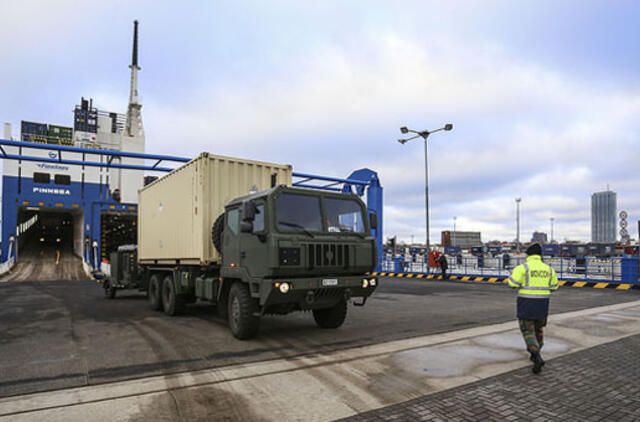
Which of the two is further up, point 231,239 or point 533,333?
point 231,239

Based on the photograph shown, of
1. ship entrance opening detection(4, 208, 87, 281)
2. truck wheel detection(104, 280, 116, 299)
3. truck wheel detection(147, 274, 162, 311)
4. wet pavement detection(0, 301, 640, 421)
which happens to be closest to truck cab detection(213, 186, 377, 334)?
wet pavement detection(0, 301, 640, 421)

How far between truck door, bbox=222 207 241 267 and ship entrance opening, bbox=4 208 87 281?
23.2 m

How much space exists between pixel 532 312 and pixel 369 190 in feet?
70.1

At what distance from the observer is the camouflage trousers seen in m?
5.31

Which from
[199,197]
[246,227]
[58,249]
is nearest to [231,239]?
[246,227]

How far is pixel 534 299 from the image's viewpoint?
5344 mm

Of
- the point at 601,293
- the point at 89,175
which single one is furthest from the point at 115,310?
the point at 89,175

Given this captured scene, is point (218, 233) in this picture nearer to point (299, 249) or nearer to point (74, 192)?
point (299, 249)

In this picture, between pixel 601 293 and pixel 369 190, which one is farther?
pixel 369 190

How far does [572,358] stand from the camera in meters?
5.98

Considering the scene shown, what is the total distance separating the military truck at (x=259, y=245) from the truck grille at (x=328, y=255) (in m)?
0.02

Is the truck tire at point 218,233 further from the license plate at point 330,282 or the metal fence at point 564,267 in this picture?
the metal fence at point 564,267

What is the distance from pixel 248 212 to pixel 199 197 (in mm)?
2291

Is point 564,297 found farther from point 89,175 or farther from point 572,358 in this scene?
point 89,175
